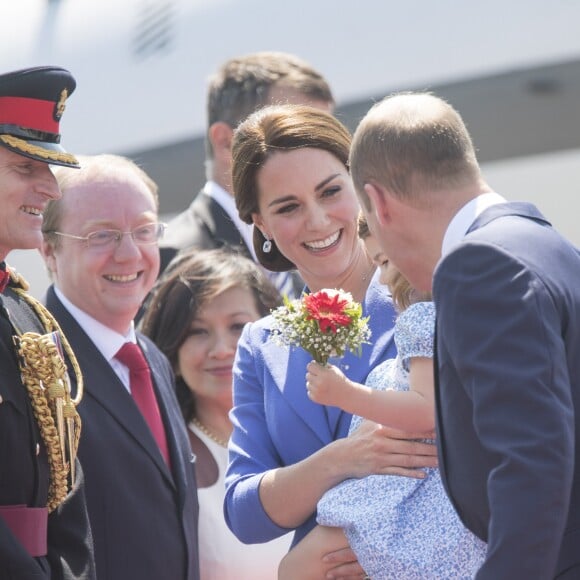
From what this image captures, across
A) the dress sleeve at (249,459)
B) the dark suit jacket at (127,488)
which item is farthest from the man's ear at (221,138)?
the dress sleeve at (249,459)

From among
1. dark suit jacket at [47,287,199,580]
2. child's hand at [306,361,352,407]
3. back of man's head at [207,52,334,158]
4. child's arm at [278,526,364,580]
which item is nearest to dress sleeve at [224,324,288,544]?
child's arm at [278,526,364,580]

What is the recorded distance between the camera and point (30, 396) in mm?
3201

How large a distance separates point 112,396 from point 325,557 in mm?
990

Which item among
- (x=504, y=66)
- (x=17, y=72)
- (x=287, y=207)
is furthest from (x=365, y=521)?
(x=504, y=66)

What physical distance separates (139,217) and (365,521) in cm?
167

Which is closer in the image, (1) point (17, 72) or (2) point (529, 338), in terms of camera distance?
(2) point (529, 338)

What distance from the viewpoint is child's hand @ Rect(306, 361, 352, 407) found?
9.78 feet

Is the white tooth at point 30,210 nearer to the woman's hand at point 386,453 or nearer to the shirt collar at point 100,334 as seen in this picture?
the shirt collar at point 100,334

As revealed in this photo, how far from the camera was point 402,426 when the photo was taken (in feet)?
9.67

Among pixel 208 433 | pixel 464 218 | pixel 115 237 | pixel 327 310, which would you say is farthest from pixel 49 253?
pixel 464 218

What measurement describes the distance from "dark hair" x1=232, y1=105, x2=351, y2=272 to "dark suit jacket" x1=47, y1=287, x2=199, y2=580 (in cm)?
67

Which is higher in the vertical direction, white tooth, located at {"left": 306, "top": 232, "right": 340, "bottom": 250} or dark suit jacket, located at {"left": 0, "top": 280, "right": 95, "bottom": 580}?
white tooth, located at {"left": 306, "top": 232, "right": 340, "bottom": 250}

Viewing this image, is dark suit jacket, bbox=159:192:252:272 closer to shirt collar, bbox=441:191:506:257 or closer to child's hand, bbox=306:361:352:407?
child's hand, bbox=306:361:352:407

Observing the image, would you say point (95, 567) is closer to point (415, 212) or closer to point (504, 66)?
point (415, 212)
